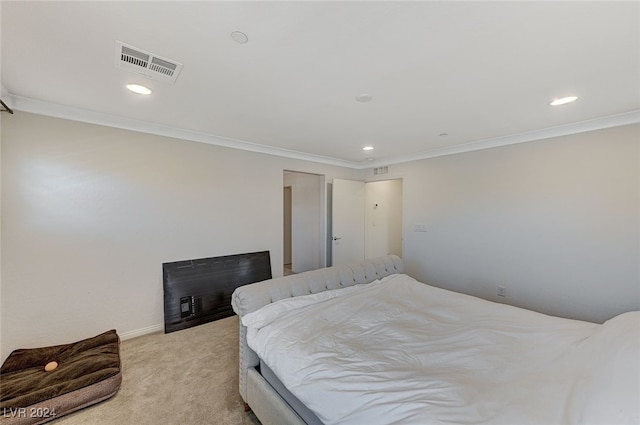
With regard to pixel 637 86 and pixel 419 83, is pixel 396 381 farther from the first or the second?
pixel 637 86

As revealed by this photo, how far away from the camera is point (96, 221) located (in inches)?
103

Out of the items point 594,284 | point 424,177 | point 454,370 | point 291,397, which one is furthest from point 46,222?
Answer: point 594,284

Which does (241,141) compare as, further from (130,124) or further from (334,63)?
(334,63)

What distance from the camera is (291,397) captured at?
1354 millimetres

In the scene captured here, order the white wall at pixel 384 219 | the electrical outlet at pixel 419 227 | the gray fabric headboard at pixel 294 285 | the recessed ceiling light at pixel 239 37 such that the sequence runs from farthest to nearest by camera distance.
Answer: the white wall at pixel 384 219 → the electrical outlet at pixel 419 227 → the gray fabric headboard at pixel 294 285 → the recessed ceiling light at pixel 239 37

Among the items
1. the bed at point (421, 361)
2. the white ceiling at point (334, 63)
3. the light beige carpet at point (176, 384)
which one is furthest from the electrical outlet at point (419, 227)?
the light beige carpet at point (176, 384)

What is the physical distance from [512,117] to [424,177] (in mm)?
1621

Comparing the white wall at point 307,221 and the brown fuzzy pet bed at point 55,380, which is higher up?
the white wall at point 307,221

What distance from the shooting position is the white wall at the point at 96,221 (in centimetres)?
228

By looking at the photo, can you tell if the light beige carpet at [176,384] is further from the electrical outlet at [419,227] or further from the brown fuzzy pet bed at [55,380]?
the electrical outlet at [419,227]

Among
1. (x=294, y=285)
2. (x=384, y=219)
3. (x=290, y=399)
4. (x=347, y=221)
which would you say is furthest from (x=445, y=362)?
(x=384, y=219)

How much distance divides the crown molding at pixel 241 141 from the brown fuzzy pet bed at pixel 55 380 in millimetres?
2226

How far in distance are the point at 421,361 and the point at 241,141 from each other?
10.9 feet

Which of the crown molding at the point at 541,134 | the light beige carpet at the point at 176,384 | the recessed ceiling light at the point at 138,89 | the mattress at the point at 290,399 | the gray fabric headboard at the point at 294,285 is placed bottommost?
the light beige carpet at the point at 176,384
